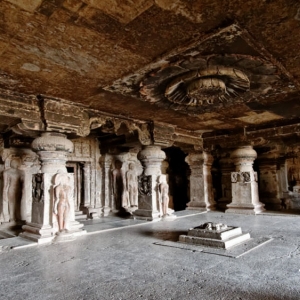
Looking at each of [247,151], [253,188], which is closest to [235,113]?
[247,151]

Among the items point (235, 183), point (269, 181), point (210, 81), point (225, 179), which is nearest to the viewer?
point (210, 81)

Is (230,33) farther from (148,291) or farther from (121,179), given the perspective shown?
(121,179)

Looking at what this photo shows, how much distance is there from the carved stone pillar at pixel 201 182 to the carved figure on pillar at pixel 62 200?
5.41 metres

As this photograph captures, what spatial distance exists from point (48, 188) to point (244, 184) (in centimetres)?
611

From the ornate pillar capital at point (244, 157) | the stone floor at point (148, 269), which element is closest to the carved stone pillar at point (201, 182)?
the ornate pillar capital at point (244, 157)

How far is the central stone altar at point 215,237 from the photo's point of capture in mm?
4102

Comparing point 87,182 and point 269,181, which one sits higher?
point 87,182

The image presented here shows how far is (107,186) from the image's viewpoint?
863 centimetres

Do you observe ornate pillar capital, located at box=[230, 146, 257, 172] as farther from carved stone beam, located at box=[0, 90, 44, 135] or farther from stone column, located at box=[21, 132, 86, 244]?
carved stone beam, located at box=[0, 90, 44, 135]

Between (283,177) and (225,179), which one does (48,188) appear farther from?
(283,177)

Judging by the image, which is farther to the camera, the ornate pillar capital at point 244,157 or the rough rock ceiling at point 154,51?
the ornate pillar capital at point 244,157

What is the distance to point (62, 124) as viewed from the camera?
5152mm

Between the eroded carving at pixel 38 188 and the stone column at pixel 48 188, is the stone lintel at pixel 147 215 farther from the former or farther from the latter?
the eroded carving at pixel 38 188

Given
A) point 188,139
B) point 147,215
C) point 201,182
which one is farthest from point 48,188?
point 201,182
